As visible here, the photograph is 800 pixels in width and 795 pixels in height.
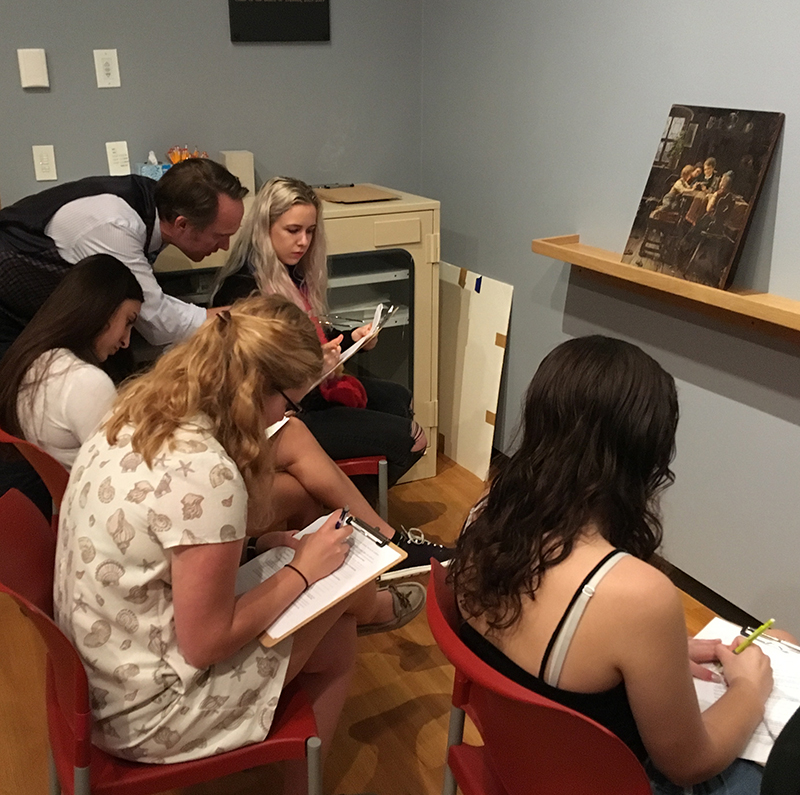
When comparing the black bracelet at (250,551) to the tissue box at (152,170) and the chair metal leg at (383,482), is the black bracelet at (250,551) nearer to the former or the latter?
the chair metal leg at (383,482)

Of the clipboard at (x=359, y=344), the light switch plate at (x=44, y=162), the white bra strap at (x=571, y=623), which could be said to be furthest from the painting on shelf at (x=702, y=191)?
the light switch plate at (x=44, y=162)

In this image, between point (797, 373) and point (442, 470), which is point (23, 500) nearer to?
point (797, 373)

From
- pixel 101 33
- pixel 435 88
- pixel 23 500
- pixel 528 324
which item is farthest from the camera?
pixel 435 88

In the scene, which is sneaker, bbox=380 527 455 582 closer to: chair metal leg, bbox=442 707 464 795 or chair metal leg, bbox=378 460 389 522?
chair metal leg, bbox=378 460 389 522

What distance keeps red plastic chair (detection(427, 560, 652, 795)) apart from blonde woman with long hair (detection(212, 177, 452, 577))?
108 cm

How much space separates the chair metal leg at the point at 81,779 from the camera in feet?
3.66

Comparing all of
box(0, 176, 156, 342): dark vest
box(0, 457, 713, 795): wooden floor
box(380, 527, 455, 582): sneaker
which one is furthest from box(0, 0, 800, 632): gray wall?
box(380, 527, 455, 582): sneaker


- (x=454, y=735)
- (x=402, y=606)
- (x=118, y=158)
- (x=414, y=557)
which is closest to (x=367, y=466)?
(x=414, y=557)

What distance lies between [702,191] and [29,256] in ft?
5.55

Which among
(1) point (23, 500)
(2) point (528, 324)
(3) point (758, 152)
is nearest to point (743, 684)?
(1) point (23, 500)

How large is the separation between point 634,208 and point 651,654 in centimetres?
161

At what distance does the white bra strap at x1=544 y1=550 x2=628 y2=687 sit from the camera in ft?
3.17

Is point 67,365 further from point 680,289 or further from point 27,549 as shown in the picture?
point 680,289

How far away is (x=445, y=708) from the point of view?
6.31ft
